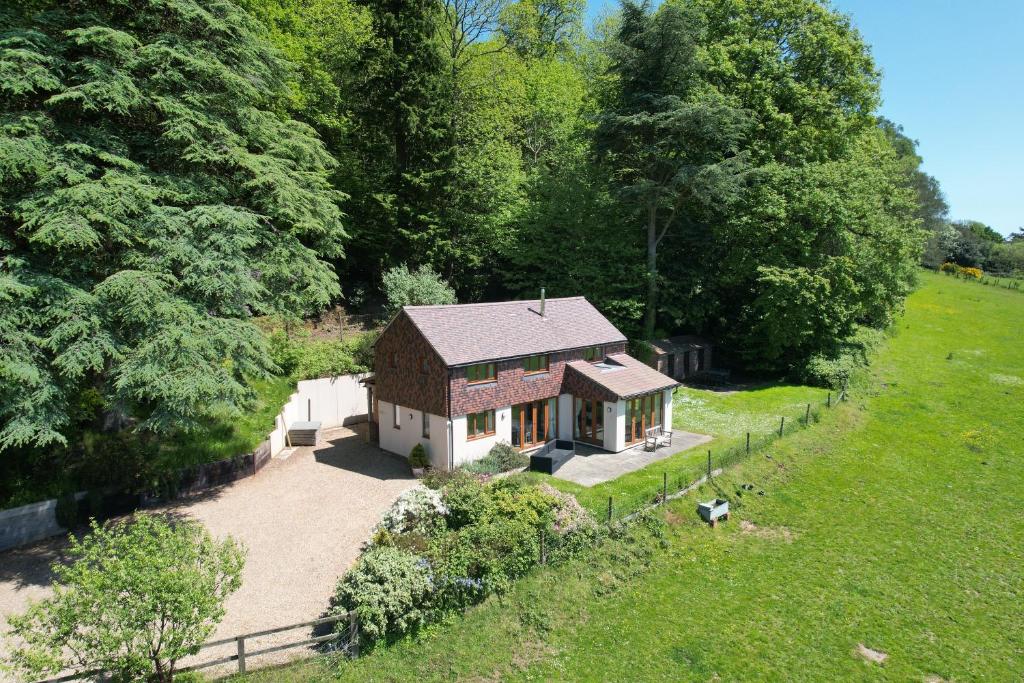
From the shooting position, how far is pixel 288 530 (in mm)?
17953

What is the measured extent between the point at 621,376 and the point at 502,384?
545cm

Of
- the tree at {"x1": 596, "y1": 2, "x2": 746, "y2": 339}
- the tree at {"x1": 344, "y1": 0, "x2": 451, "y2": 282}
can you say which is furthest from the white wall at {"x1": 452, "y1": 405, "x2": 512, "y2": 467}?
the tree at {"x1": 344, "y1": 0, "x2": 451, "y2": 282}

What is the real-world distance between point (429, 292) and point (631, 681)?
76.5 feet

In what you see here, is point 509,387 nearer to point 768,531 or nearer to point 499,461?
point 499,461

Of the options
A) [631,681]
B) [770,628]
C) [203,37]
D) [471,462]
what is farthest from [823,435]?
[203,37]

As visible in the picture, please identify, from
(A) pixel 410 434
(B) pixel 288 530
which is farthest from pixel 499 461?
(B) pixel 288 530

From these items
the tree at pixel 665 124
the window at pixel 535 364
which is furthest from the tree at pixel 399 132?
the window at pixel 535 364

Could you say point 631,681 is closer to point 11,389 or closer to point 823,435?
point 11,389

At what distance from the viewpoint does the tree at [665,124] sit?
33250 millimetres

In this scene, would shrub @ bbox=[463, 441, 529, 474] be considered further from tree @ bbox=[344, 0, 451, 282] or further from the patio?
tree @ bbox=[344, 0, 451, 282]

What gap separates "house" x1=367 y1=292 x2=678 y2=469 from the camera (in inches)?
866

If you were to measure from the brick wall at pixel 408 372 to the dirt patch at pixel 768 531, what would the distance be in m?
10.9

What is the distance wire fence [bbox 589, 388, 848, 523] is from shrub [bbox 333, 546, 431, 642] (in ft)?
19.9

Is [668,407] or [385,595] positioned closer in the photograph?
[385,595]
